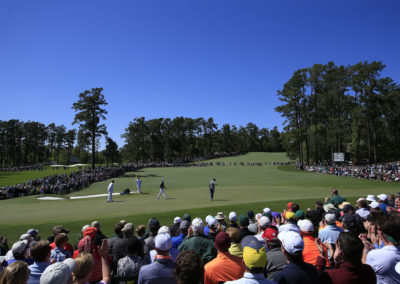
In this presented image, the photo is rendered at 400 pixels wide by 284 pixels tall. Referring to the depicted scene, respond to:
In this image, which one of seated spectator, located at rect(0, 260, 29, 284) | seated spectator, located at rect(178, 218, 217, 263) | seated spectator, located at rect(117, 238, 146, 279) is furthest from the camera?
seated spectator, located at rect(178, 218, 217, 263)

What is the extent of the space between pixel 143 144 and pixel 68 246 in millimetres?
99983

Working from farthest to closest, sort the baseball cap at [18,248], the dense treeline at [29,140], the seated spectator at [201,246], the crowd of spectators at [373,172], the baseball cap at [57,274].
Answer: the dense treeline at [29,140] → the crowd of spectators at [373,172] → the seated spectator at [201,246] → the baseball cap at [18,248] → the baseball cap at [57,274]

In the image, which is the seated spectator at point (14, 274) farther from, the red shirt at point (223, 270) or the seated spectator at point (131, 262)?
the red shirt at point (223, 270)

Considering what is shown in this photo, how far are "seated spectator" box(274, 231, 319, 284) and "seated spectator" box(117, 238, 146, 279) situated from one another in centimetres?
227

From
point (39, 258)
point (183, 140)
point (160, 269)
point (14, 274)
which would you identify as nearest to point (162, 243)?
point (160, 269)

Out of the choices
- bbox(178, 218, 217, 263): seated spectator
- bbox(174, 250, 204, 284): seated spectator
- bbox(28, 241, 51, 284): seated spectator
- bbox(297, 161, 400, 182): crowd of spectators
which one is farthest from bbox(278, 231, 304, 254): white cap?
bbox(297, 161, 400, 182): crowd of spectators

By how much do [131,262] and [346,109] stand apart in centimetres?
6009

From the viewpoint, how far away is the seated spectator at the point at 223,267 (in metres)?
3.52

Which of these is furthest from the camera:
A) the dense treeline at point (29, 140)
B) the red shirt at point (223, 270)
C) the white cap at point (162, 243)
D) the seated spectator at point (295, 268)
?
the dense treeline at point (29, 140)

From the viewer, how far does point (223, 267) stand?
3.58 meters

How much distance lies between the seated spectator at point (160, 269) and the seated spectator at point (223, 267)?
58cm

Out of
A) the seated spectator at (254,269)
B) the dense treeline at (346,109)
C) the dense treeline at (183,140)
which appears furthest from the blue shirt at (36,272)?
the dense treeline at (183,140)

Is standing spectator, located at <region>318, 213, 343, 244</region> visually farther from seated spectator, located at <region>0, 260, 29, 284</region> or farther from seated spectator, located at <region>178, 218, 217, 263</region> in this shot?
seated spectator, located at <region>0, 260, 29, 284</region>

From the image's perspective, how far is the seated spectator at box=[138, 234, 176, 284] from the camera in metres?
3.21
